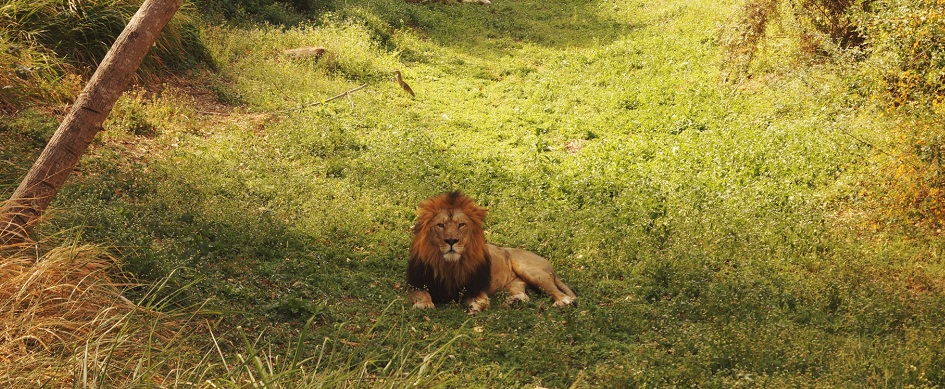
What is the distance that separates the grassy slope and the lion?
19 centimetres

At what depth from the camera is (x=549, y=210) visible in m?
9.70

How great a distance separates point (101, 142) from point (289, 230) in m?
3.25

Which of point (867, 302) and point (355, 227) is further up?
point (867, 302)

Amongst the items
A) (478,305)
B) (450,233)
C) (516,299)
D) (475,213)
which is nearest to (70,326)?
(450,233)

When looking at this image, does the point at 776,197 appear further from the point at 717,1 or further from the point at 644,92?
the point at 717,1

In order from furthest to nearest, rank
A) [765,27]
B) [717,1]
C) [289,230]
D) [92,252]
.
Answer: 1. [717,1]
2. [765,27]
3. [289,230]
4. [92,252]

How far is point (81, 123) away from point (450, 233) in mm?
3131

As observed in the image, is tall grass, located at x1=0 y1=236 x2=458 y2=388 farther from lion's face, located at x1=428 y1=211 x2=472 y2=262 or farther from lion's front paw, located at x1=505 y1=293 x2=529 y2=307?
lion's front paw, located at x1=505 y1=293 x2=529 y2=307

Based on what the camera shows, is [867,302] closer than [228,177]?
Yes

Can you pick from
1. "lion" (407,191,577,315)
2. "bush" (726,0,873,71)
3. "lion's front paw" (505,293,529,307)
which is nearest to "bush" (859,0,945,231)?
"bush" (726,0,873,71)

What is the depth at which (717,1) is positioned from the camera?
19.7 metres

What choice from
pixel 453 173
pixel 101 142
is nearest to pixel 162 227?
pixel 101 142

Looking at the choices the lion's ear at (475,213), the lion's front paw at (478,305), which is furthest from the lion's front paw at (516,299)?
the lion's ear at (475,213)

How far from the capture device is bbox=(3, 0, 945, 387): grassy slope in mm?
6152
